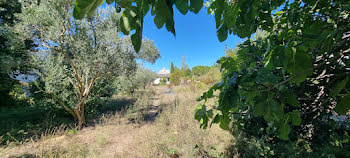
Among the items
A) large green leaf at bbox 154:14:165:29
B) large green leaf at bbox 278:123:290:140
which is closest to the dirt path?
large green leaf at bbox 278:123:290:140

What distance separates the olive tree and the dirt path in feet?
3.03

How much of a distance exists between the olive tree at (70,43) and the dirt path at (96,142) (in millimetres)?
923

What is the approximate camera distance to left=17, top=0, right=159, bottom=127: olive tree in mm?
3547

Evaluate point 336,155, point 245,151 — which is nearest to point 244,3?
point 245,151

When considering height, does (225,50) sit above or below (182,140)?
above

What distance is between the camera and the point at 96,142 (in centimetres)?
377

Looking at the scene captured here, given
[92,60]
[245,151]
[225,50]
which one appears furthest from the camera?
[225,50]

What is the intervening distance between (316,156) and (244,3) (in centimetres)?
313

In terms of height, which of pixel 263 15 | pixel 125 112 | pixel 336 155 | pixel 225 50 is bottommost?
pixel 336 155

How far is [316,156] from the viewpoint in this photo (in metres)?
2.27

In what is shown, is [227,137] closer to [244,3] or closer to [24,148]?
A: [244,3]

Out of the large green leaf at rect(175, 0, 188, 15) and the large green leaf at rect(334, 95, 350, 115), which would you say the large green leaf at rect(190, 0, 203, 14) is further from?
the large green leaf at rect(334, 95, 350, 115)

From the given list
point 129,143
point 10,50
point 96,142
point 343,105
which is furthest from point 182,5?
point 10,50

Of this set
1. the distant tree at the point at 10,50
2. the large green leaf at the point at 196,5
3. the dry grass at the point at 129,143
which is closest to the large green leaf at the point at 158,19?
the large green leaf at the point at 196,5
